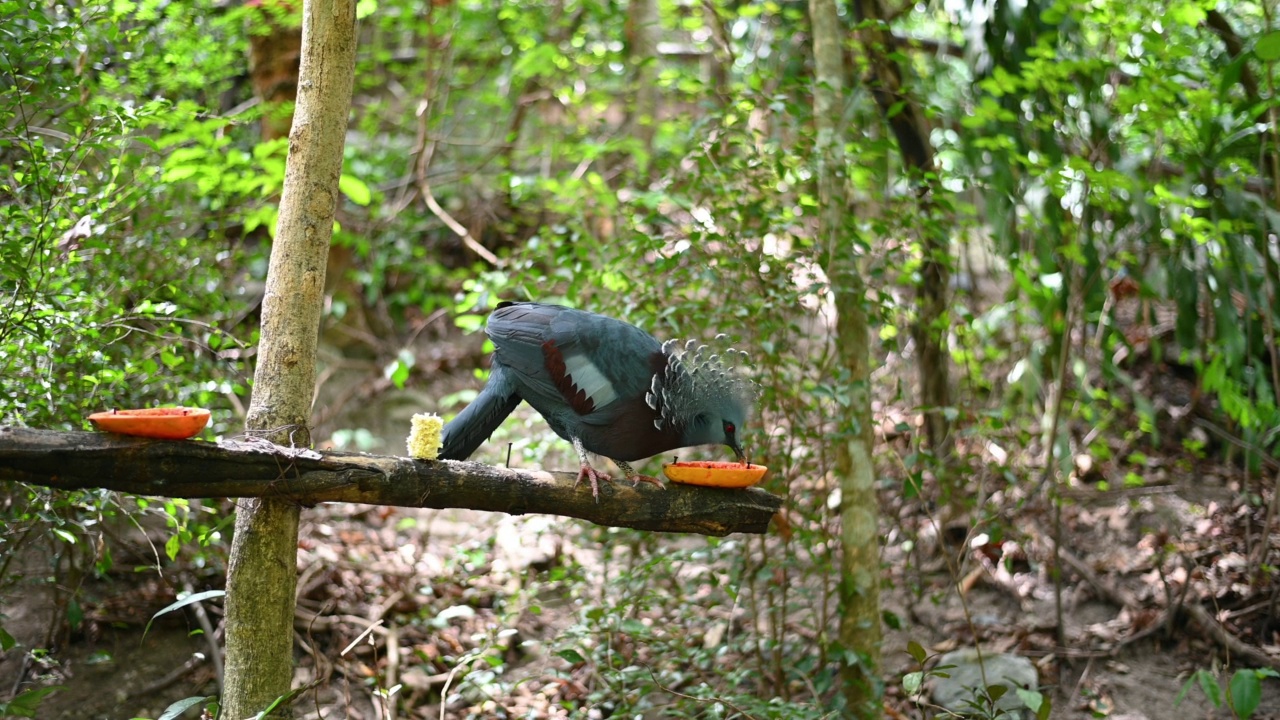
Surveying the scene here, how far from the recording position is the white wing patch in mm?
3420

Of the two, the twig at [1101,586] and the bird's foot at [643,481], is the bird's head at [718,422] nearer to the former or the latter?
the bird's foot at [643,481]

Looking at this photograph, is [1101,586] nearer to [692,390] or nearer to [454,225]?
[692,390]

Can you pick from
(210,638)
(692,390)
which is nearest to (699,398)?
(692,390)

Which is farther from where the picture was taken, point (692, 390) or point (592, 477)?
point (692, 390)

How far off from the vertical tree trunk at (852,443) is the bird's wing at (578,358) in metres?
1.31

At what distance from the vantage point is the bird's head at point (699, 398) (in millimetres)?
A: 3359

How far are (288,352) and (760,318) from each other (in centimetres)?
222

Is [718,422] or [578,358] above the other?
[578,358]

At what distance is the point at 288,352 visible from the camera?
3080 millimetres

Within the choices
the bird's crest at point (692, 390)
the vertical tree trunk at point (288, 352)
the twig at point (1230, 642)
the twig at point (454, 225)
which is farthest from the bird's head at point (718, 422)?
the twig at point (1230, 642)

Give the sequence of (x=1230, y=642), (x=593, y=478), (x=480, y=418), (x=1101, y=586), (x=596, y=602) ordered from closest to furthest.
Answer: (x=593, y=478)
(x=480, y=418)
(x=596, y=602)
(x=1230, y=642)
(x=1101, y=586)

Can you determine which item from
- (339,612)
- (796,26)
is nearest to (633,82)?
(796,26)

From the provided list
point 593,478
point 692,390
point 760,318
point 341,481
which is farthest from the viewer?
point 760,318

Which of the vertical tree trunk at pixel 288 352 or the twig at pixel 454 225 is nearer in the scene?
the vertical tree trunk at pixel 288 352
